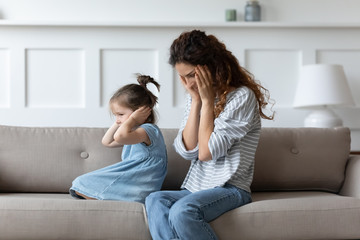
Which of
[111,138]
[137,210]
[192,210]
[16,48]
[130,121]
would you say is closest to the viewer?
[192,210]

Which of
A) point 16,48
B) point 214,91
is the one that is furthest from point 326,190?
point 16,48

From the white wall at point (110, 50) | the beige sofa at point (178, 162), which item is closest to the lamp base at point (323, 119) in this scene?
the white wall at point (110, 50)

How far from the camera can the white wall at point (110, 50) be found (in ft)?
11.1

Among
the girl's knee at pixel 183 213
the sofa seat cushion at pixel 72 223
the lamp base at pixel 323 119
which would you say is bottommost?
the sofa seat cushion at pixel 72 223

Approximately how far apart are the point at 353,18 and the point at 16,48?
87.4 inches

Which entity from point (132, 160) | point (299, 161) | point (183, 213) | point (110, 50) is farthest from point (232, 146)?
point (110, 50)

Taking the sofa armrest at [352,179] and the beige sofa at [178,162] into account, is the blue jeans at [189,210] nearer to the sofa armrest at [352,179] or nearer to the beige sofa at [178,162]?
the beige sofa at [178,162]

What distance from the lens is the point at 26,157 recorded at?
7.67 ft

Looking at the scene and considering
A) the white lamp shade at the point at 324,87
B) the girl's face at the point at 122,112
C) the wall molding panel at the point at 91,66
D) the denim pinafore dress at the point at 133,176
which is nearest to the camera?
the denim pinafore dress at the point at 133,176

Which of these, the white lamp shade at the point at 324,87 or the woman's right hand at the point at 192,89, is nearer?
the woman's right hand at the point at 192,89

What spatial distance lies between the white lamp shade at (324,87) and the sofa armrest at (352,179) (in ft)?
2.80

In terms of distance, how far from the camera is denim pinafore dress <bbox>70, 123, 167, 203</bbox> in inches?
82.4

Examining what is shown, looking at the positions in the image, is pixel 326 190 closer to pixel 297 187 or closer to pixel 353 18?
pixel 297 187

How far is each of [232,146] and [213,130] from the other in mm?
91
